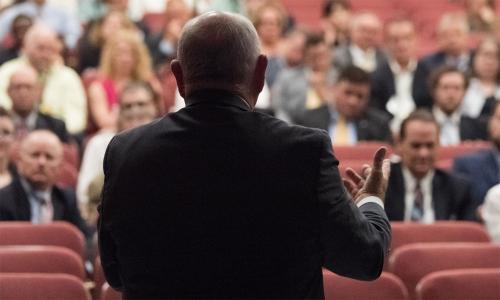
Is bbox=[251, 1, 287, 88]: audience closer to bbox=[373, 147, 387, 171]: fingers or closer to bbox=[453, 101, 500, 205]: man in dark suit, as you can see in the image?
bbox=[453, 101, 500, 205]: man in dark suit

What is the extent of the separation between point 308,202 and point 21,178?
3.07 metres

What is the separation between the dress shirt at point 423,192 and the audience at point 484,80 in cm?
228

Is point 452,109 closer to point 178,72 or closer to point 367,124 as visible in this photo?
point 367,124

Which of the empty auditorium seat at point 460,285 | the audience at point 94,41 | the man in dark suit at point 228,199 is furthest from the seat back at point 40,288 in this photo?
the audience at point 94,41

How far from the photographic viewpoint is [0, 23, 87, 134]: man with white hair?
6848 millimetres

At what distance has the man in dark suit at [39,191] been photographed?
4.61 m

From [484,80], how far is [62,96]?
2784mm

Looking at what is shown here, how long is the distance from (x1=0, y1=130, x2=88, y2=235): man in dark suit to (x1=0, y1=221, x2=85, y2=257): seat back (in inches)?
24.9

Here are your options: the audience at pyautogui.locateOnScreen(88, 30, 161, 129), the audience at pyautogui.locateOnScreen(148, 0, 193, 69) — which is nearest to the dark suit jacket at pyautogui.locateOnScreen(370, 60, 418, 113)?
the audience at pyautogui.locateOnScreen(88, 30, 161, 129)

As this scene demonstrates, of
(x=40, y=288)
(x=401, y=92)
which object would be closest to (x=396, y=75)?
(x=401, y=92)

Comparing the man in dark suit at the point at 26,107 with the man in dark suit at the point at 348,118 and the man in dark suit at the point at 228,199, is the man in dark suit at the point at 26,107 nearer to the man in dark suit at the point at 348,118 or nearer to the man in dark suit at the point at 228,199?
the man in dark suit at the point at 348,118

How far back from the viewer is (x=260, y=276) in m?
1.89

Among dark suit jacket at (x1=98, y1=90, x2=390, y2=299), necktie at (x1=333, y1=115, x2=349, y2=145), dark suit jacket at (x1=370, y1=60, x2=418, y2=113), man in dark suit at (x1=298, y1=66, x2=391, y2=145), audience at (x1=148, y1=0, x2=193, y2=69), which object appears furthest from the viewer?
audience at (x1=148, y1=0, x2=193, y2=69)

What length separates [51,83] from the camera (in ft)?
22.8
